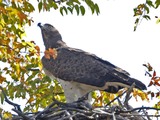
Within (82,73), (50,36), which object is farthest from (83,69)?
(50,36)

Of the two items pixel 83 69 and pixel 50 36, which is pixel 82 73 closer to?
pixel 83 69

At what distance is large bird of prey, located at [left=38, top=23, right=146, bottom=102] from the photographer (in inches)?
386

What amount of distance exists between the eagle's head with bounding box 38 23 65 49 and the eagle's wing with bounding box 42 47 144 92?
1.65ft

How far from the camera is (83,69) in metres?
10.9

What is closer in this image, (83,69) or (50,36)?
(83,69)

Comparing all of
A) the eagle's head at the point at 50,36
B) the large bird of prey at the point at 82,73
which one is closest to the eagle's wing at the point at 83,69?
the large bird of prey at the point at 82,73

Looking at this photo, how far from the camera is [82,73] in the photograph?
420 inches

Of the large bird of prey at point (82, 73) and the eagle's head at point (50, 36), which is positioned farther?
the eagle's head at point (50, 36)

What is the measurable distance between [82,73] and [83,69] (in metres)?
0.20

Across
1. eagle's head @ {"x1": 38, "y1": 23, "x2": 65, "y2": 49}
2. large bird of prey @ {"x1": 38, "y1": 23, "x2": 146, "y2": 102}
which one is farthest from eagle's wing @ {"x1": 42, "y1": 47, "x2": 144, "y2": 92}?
eagle's head @ {"x1": 38, "y1": 23, "x2": 65, "y2": 49}

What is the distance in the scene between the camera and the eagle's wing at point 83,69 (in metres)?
9.88

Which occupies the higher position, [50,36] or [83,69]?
[50,36]

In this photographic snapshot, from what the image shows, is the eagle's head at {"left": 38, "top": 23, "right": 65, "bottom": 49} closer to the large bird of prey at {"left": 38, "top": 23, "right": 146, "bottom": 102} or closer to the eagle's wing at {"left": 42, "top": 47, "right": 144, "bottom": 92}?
the large bird of prey at {"left": 38, "top": 23, "right": 146, "bottom": 102}

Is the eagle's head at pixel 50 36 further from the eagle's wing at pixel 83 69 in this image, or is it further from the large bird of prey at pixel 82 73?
the eagle's wing at pixel 83 69
